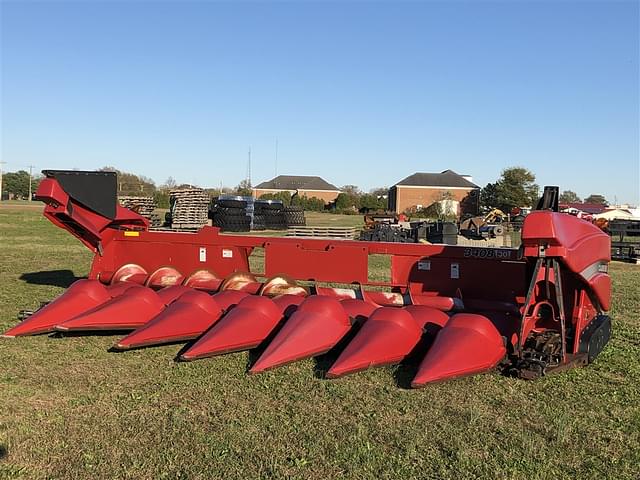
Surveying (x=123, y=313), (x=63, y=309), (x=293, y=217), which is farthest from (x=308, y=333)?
(x=293, y=217)

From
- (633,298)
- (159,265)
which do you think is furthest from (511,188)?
(159,265)

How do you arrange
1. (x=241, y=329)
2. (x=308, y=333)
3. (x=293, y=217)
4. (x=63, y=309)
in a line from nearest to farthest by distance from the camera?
1. (x=308, y=333)
2. (x=241, y=329)
3. (x=63, y=309)
4. (x=293, y=217)

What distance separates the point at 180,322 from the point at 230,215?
20954mm

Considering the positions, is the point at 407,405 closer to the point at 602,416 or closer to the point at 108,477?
the point at 602,416

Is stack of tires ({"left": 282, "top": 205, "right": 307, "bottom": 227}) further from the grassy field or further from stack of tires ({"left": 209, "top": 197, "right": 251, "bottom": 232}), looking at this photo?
the grassy field

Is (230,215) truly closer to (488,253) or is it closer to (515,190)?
(488,253)

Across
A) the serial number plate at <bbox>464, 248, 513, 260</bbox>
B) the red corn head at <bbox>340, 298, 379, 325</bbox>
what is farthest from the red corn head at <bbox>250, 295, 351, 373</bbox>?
the serial number plate at <bbox>464, 248, 513, 260</bbox>

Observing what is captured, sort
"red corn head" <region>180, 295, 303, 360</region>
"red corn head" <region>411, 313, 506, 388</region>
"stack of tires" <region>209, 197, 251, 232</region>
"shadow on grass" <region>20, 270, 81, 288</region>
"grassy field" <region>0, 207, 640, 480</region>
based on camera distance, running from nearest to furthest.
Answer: "grassy field" <region>0, 207, 640, 480</region>, "red corn head" <region>411, 313, 506, 388</region>, "red corn head" <region>180, 295, 303, 360</region>, "shadow on grass" <region>20, 270, 81, 288</region>, "stack of tires" <region>209, 197, 251, 232</region>

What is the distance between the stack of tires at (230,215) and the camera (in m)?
25.0

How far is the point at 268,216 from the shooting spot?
2831cm

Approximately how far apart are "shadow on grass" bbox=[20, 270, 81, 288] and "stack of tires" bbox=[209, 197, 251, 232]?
50.5 ft

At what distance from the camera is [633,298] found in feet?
26.0

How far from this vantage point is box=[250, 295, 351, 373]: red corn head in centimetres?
387

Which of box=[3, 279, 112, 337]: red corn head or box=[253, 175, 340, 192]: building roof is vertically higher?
box=[253, 175, 340, 192]: building roof
